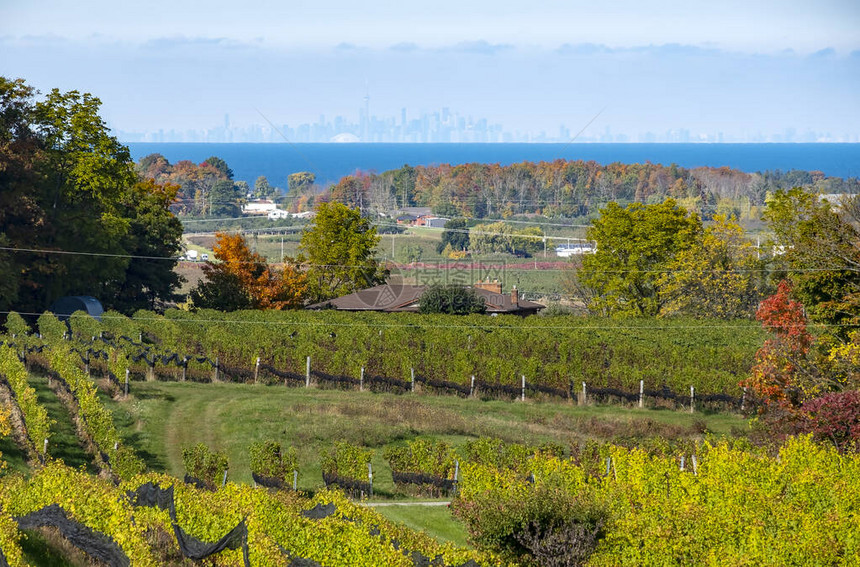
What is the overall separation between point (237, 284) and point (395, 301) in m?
11.2

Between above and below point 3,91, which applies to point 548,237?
below

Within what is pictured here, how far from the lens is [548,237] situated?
156m

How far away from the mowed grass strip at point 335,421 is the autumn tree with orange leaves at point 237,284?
23.8 m

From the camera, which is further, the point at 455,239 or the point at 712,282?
the point at 455,239

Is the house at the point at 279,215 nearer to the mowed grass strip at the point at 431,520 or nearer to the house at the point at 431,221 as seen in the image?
the house at the point at 431,221

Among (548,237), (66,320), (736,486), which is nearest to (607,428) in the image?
(736,486)

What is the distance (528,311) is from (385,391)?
883 inches

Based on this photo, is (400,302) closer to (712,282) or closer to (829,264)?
(712,282)

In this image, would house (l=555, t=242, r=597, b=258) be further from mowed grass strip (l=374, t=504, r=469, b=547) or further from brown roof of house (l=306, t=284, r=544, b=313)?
mowed grass strip (l=374, t=504, r=469, b=547)

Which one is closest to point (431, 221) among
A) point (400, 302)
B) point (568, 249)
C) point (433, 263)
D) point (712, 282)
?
point (568, 249)

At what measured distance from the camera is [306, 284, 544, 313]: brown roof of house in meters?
62.4

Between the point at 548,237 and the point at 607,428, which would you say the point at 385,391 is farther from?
the point at 548,237

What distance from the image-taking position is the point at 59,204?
60.7 metres

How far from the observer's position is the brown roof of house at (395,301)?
62.4 meters
